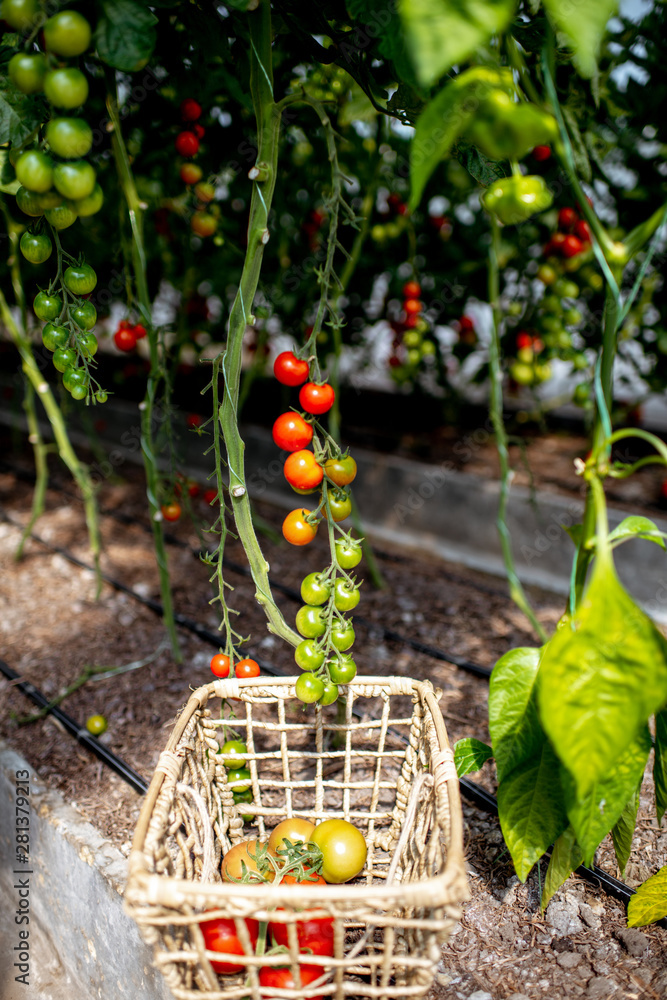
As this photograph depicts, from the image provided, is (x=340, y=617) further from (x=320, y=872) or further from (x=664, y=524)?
(x=664, y=524)

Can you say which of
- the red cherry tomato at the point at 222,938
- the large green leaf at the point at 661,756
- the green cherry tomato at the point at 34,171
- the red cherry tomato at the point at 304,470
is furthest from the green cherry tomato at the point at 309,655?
the green cherry tomato at the point at 34,171

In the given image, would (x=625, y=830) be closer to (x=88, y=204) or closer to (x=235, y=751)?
(x=235, y=751)

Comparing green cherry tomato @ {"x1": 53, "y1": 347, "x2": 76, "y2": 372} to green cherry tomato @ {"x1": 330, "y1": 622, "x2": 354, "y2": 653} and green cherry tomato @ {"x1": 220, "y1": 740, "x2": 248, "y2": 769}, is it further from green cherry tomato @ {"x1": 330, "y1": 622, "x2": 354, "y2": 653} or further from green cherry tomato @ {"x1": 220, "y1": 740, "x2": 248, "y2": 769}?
green cherry tomato @ {"x1": 220, "y1": 740, "x2": 248, "y2": 769}

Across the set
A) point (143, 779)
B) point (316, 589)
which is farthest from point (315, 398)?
point (143, 779)

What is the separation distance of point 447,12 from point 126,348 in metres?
1.13

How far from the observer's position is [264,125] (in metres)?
1.01

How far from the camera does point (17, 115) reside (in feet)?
2.75

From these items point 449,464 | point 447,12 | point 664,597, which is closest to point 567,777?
point 447,12

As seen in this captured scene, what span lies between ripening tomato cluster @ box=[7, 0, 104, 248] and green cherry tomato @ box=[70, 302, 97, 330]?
151 millimetres

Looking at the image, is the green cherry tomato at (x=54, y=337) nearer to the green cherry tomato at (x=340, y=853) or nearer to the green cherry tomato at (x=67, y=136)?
the green cherry tomato at (x=67, y=136)

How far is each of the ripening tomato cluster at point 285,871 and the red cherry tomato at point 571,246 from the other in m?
1.68

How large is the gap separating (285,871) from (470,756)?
13.8 inches

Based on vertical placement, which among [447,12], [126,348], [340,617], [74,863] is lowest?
[74,863]

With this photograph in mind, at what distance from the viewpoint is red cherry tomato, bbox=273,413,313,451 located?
983mm
